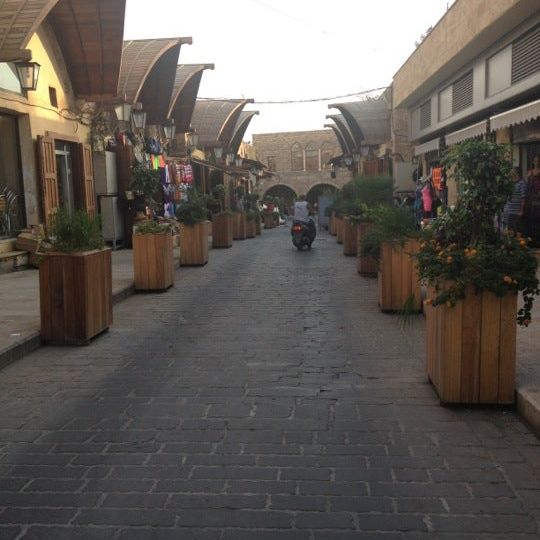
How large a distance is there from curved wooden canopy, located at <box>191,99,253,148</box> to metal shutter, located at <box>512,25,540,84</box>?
1839cm

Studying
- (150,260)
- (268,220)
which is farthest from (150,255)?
(268,220)

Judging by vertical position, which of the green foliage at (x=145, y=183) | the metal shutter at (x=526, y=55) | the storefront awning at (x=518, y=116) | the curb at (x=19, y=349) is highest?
the metal shutter at (x=526, y=55)

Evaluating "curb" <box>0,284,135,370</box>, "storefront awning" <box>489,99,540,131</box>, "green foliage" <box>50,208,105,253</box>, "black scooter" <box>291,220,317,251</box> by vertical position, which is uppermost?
"storefront awning" <box>489,99,540,131</box>

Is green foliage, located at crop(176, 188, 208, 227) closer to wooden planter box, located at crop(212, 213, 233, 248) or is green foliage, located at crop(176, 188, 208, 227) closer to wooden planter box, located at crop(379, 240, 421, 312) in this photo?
wooden planter box, located at crop(212, 213, 233, 248)

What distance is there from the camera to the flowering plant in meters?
4.26

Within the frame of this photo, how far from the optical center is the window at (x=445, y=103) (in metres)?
16.8

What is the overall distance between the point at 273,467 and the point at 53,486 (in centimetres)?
113

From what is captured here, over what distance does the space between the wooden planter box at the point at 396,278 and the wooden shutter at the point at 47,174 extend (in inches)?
298

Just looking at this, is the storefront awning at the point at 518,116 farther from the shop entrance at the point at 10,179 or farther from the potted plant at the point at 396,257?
the shop entrance at the point at 10,179

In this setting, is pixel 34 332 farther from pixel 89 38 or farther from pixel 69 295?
pixel 89 38

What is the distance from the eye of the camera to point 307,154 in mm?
59219

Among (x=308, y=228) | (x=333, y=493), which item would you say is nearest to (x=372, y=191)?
(x=308, y=228)

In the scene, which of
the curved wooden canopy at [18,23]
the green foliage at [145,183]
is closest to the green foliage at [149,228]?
the curved wooden canopy at [18,23]

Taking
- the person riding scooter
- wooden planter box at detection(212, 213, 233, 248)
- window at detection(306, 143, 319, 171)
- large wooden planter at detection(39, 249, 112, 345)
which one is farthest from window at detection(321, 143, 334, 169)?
large wooden planter at detection(39, 249, 112, 345)
